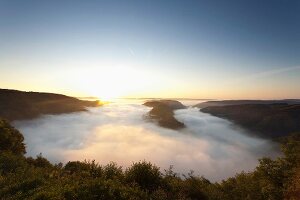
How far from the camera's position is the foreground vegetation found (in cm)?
1381

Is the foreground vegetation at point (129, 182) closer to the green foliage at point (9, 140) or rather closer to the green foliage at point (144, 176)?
the green foliage at point (144, 176)

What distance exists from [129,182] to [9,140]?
3445cm

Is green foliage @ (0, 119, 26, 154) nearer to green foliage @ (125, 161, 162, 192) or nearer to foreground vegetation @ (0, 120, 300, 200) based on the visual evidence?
foreground vegetation @ (0, 120, 300, 200)

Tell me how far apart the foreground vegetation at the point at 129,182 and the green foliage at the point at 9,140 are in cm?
1444

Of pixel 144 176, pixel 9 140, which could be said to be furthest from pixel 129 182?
pixel 9 140

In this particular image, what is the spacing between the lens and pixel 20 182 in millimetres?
15977

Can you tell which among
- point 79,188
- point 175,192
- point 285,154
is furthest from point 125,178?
point 285,154

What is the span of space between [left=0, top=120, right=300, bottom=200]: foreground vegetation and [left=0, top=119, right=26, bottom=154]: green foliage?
14437 mm

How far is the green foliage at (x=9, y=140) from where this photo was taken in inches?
1717

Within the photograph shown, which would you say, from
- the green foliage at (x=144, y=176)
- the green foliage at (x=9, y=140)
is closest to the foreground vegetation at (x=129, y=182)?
the green foliage at (x=144, y=176)

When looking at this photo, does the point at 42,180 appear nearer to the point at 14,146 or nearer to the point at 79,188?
the point at 79,188

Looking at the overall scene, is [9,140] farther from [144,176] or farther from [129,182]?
[144,176]

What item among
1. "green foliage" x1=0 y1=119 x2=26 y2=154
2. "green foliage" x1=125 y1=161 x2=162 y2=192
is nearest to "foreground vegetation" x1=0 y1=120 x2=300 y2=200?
"green foliage" x1=125 y1=161 x2=162 y2=192

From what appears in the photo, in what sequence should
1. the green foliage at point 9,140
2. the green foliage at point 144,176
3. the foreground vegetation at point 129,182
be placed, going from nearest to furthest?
the foreground vegetation at point 129,182 → the green foliage at point 144,176 → the green foliage at point 9,140
